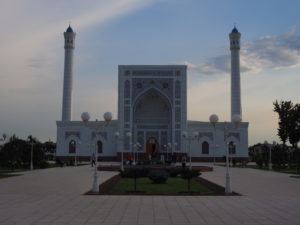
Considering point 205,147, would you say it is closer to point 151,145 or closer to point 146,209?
point 151,145

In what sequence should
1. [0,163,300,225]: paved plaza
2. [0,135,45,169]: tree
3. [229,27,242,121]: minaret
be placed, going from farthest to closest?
1. [229,27,242,121]: minaret
2. [0,135,45,169]: tree
3. [0,163,300,225]: paved plaza

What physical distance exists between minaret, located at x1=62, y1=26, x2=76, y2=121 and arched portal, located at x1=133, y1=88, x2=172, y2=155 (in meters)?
8.21

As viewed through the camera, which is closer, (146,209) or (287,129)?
(146,209)

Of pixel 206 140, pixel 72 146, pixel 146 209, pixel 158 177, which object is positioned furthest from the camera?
pixel 72 146

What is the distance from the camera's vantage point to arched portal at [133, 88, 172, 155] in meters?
47.0

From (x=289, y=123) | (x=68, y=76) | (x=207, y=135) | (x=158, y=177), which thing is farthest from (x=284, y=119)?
(x=68, y=76)

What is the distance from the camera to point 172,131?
45.9 metres

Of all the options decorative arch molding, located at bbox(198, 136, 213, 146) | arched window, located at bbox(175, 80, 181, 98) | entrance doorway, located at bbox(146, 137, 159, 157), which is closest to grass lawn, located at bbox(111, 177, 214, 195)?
entrance doorway, located at bbox(146, 137, 159, 157)

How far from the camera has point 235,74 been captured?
157 feet

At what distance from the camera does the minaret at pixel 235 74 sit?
155ft

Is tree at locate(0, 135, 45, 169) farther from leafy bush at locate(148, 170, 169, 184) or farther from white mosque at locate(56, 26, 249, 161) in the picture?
white mosque at locate(56, 26, 249, 161)

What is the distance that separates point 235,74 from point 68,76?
20615mm

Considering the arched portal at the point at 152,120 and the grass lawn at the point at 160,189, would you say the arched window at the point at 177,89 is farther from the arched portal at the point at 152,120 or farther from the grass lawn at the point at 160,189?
the grass lawn at the point at 160,189

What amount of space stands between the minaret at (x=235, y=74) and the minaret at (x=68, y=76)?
65.6 feet
